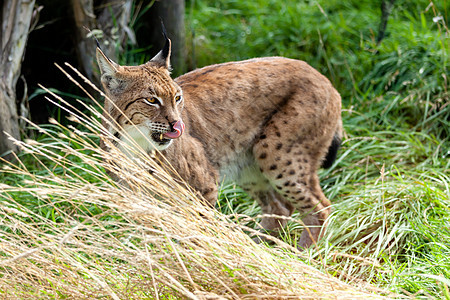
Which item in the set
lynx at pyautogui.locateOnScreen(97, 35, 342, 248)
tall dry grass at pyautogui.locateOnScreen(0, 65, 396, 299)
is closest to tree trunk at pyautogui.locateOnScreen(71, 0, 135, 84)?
lynx at pyautogui.locateOnScreen(97, 35, 342, 248)

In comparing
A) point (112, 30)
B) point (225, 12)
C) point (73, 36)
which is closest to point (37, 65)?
point (73, 36)

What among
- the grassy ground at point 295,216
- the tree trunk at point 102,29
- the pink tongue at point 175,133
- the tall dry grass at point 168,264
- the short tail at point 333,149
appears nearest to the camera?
the tall dry grass at point 168,264

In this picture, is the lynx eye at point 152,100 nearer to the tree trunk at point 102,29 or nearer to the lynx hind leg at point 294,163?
the lynx hind leg at point 294,163

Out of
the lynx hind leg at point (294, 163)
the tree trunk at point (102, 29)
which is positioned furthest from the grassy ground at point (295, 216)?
the tree trunk at point (102, 29)

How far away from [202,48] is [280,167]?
132 inches

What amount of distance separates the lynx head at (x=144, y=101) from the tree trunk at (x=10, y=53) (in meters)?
1.78

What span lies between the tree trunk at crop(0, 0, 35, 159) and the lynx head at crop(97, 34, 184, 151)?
5.85 feet

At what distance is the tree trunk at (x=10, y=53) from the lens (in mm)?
5336

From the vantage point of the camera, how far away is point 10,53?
5398mm

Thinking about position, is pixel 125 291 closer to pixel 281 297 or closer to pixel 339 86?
pixel 281 297

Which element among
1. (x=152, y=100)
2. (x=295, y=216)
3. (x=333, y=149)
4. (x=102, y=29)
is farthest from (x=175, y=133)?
(x=102, y=29)

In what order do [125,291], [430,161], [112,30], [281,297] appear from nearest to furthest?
1. [281,297]
2. [125,291]
3. [430,161]
4. [112,30]

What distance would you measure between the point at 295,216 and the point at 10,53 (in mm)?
3025

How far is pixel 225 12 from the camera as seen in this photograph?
818 centimetres
